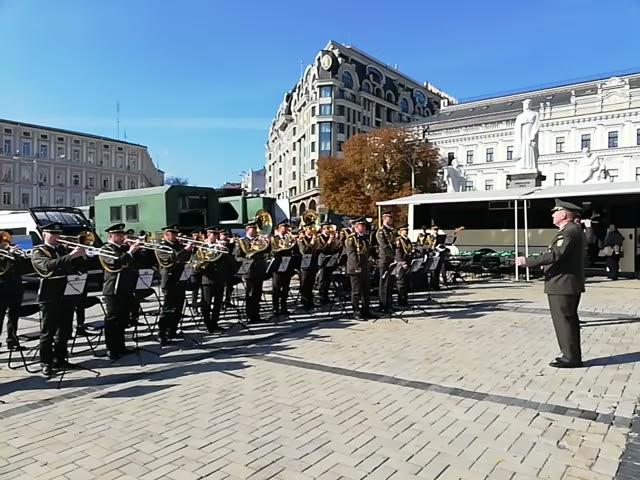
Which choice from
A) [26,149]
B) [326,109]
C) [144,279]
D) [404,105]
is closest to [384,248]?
[144,279]

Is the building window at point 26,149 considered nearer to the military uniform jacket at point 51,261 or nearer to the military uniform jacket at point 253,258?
the military uniform jacket at point 253,258

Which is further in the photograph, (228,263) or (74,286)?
(228,263)

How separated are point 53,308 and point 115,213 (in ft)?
59.3

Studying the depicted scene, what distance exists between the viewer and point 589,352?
772 centimetres

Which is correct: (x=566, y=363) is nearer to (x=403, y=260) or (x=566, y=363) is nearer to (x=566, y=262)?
(x=566, y=262)

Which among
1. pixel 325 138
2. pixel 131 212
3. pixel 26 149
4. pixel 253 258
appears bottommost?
pixel 253 258

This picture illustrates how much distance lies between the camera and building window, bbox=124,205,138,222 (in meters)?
22.6

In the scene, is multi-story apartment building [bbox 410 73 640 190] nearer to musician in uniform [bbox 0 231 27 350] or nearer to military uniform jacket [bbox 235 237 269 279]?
military uniform jacket [bbox 235 237 269 279]

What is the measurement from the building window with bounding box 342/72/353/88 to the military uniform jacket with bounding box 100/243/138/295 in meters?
80.6

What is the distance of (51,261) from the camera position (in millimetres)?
6680

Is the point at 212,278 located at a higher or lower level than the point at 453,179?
lower

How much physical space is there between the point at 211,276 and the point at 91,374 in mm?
2905

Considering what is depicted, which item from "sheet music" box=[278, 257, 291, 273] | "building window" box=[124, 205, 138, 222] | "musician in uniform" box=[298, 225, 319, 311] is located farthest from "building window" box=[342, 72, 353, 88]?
"sheet music" box=[278, 257, 291, 273]

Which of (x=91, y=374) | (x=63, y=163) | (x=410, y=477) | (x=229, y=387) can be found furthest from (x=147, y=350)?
(x=63, y=163)
